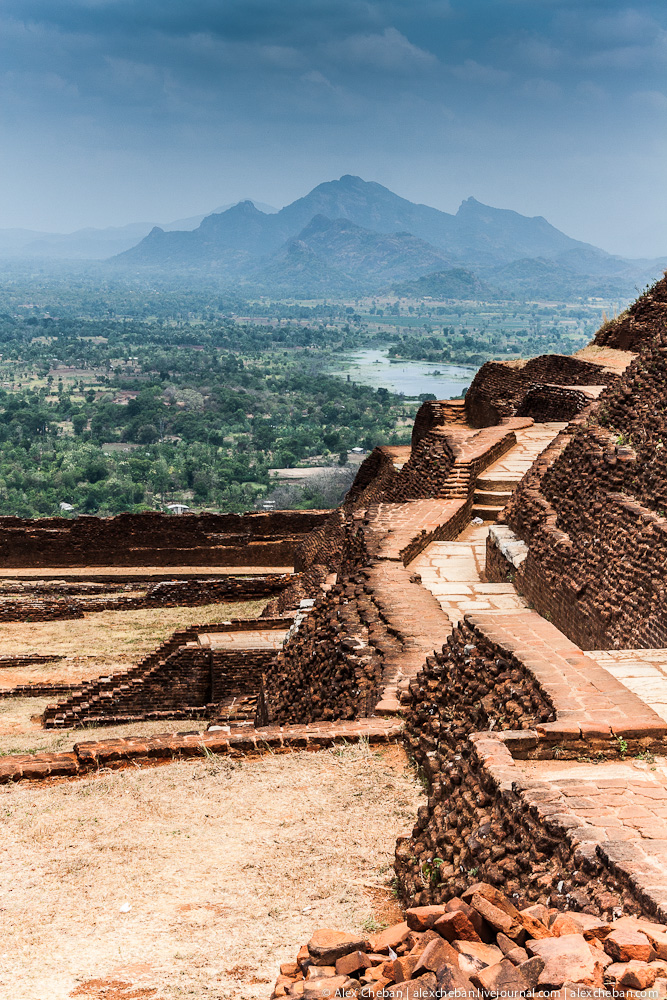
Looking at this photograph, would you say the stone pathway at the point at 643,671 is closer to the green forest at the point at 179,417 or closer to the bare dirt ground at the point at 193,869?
the bare dirt ground at the point at 193,869

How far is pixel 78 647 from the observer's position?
15.8 meters

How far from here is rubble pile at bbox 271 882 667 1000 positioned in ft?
9.41

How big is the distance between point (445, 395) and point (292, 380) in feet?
A: 66.7

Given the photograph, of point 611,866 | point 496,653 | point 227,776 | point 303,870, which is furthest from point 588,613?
point 611,866

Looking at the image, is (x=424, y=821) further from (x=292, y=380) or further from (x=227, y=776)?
(x=292, y=380)

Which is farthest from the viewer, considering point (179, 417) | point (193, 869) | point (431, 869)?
point (179, 417)

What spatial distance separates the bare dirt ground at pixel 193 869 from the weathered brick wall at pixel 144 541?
1836 centimetres

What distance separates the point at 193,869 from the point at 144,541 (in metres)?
20.1

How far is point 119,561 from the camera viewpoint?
24.4 m

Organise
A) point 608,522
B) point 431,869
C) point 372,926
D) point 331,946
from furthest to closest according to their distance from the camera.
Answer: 1. point 608,522
2. point 431,869
3. point 372,926
4. point 331,946

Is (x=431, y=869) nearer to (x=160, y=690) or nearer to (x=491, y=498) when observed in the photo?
(x=160, y=690)

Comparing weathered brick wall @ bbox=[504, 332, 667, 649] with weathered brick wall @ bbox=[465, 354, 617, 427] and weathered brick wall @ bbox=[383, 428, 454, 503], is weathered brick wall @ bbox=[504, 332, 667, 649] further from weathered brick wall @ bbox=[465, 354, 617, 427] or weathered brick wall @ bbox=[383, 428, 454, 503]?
weathered brick wall @ bbox=[465, 354, 617, 427]

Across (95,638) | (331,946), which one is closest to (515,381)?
(95,638)

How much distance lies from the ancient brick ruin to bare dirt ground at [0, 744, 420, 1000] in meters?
0.29
